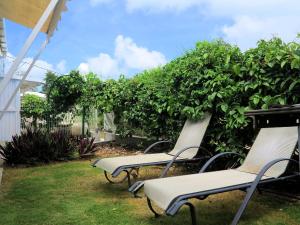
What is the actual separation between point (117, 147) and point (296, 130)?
308 inches

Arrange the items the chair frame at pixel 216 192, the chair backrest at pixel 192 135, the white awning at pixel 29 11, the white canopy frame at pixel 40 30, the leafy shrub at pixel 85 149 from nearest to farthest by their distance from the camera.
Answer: the chair frame at pixel 216 192, the white canopy frame at pixel 40 30, the chair backrest at pixel 192 135, the white awning at pixel 29 11, the leafy shrub at pixel 85 149

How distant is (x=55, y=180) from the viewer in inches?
283

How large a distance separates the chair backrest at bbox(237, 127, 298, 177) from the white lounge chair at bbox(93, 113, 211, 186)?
3.72ft

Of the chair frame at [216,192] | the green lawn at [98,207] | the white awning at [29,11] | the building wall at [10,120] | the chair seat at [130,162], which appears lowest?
the green lawn at [98,207]

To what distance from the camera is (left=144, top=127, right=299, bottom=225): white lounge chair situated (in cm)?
379

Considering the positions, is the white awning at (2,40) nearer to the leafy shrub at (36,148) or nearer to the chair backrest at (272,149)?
the leafy shrub at (36,148)

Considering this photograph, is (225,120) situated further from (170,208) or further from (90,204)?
(170,208)

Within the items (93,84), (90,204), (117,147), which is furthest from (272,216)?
(93,84)

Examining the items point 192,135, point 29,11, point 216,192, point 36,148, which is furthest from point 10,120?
point 216,192

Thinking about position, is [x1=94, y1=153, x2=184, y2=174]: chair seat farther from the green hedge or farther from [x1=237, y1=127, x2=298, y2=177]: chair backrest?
[x1=237, y1=127, x2=298, y2=177]: chair backrest

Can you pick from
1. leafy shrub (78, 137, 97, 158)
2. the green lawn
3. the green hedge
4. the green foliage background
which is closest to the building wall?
leafy shrub (78, 137, 97, 158)

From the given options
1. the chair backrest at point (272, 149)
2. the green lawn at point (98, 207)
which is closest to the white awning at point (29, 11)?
the green lawn at point (98, 207)

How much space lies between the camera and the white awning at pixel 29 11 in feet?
21.4

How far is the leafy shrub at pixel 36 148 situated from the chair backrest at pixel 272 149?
18.8 feet
